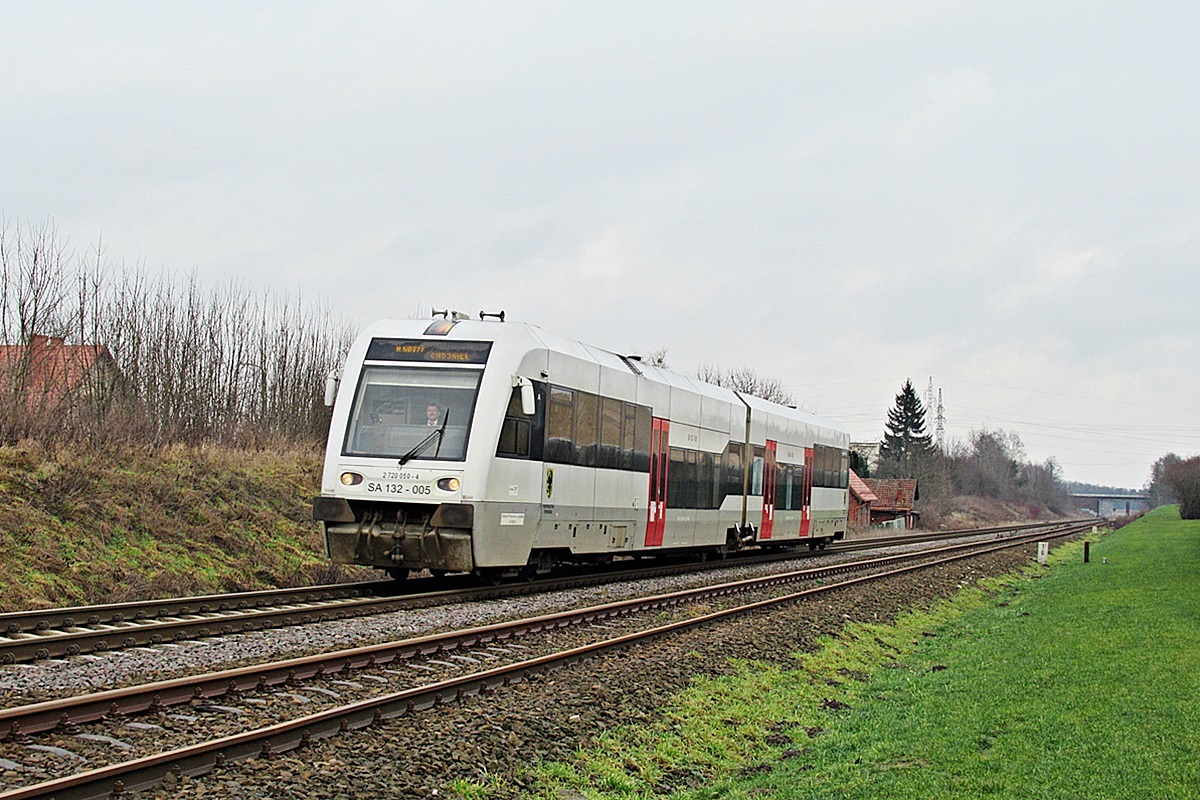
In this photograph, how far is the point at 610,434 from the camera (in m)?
19.3

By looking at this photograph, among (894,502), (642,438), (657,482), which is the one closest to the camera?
(642,438)

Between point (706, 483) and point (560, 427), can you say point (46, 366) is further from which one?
point (706, 483)

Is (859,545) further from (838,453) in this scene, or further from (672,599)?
(672,599)

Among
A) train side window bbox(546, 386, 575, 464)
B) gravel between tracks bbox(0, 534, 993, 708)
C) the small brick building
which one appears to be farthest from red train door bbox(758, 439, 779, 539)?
the small brick building

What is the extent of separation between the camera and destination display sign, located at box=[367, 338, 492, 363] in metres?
15.8

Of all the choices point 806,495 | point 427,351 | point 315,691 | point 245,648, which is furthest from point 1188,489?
point 315,691

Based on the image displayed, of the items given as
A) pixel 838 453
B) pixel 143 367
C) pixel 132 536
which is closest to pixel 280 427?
pixel 143 367

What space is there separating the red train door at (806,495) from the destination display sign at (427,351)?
55.4ft

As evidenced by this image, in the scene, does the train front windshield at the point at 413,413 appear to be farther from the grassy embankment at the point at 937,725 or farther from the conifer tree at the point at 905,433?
the conifer tree at the point at 905,433

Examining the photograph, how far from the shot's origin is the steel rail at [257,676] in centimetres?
695

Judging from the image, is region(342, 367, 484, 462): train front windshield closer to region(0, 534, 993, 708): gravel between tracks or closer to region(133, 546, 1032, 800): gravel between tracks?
region(0, 534, 993, 708): gravel between tracks

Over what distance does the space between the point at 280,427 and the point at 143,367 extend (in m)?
3.90

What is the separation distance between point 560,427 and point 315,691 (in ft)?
29.5

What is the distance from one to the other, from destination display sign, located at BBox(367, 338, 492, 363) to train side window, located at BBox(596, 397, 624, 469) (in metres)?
3.56
